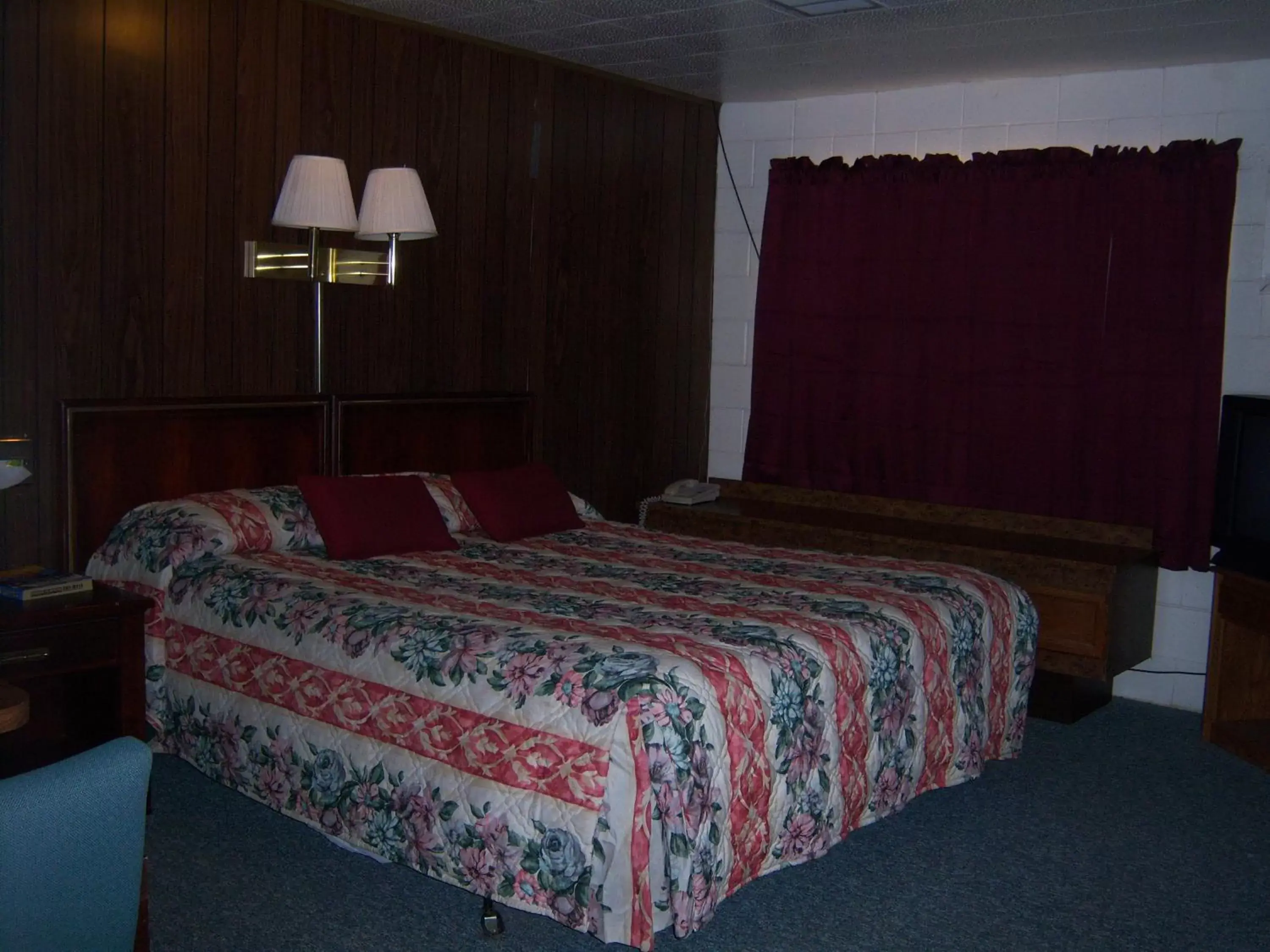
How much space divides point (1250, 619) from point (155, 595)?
3.36m

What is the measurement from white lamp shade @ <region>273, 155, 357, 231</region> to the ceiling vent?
1.47 meters

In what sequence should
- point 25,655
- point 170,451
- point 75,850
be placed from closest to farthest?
1. point 75,850
2. point 25,655
3. point 170,451

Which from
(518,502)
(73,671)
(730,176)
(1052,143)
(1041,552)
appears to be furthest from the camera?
(730,176)

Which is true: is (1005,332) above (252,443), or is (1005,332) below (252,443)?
above

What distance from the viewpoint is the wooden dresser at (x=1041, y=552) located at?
4324 millimetres

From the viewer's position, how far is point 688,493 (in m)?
5.32

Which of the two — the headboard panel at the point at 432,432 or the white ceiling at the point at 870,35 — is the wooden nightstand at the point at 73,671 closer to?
the headboard panel at the point at 432,432

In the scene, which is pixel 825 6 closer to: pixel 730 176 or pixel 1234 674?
pixel 730 176

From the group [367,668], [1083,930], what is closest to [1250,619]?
[1083,930]

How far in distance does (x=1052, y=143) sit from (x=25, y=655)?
395 centimetres

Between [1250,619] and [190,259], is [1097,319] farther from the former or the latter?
[190,259]

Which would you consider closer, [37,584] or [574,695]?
[574,695]

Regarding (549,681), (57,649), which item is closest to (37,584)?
(57,649)

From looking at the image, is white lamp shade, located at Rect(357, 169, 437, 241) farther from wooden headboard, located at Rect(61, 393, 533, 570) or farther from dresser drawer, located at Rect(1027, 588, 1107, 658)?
dresser drawer, located at Rect(1027, 588, 1107, 658)
